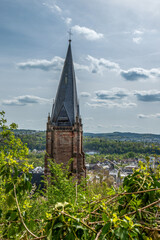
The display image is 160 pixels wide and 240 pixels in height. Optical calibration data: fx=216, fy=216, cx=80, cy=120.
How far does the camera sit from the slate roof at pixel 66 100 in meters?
19.4

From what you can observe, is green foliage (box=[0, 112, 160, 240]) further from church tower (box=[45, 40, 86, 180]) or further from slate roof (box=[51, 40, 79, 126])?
slate roof (box=[51, 40, 79, 126])

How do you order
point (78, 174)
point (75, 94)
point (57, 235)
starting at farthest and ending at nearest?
point (75, 94) → point (78, 174) → point (57, 235)

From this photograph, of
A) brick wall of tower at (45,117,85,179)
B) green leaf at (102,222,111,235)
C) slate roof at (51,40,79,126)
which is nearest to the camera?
green leaf at (102,222,111,235)

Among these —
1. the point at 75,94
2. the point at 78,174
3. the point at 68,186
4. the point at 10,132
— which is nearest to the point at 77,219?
the point at 10,132

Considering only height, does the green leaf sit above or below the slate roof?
below

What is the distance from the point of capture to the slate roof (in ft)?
63.6

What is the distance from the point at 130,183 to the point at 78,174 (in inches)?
673

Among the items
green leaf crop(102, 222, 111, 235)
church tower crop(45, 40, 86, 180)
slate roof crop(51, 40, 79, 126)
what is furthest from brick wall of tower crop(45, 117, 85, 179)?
green leaf crop(102, 222, 111, 235)

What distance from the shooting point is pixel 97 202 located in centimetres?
228

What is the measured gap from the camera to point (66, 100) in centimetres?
1967

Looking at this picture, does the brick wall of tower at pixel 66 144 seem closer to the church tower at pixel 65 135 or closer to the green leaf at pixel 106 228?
the church tower at pixel 65 135

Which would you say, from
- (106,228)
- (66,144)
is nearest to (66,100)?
(66,144)

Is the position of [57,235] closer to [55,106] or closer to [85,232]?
[85,232]

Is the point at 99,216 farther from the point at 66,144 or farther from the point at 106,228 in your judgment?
the point at 66,144
